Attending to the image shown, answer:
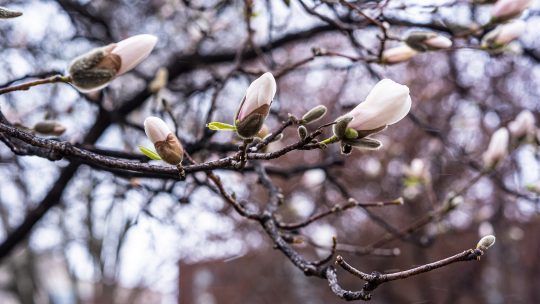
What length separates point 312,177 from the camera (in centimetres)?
309

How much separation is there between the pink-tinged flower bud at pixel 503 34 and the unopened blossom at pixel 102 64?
1268 mm

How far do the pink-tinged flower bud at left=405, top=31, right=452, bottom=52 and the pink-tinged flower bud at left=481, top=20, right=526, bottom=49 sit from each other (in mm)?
323

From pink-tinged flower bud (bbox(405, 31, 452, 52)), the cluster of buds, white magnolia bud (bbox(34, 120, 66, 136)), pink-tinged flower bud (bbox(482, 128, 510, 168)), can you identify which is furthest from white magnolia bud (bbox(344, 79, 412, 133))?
pink-tinged flower bud (bbox(482, 128, 510, 168))

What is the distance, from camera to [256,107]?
90 centimetres

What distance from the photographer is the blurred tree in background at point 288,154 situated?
1.54m

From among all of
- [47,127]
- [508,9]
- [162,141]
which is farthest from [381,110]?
[508,9]

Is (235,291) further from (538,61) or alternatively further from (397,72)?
(538,61)

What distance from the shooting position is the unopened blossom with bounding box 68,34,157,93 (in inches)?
35.8

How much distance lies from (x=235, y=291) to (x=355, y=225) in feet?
11.2

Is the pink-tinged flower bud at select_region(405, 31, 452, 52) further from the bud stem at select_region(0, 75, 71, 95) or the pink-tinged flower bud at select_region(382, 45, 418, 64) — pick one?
the bud stem at select_region(0, 75, 71, 95)

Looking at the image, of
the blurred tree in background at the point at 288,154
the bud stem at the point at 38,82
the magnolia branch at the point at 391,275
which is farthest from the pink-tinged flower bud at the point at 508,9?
the bud stem at the point at 38,82

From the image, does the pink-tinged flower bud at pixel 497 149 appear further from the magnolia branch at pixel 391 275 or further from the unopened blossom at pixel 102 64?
the unopened blossom at pixel 102 64

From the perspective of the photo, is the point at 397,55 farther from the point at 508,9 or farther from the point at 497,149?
the point at 497,149

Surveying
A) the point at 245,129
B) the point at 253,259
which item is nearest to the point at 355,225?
the point at 253,259
